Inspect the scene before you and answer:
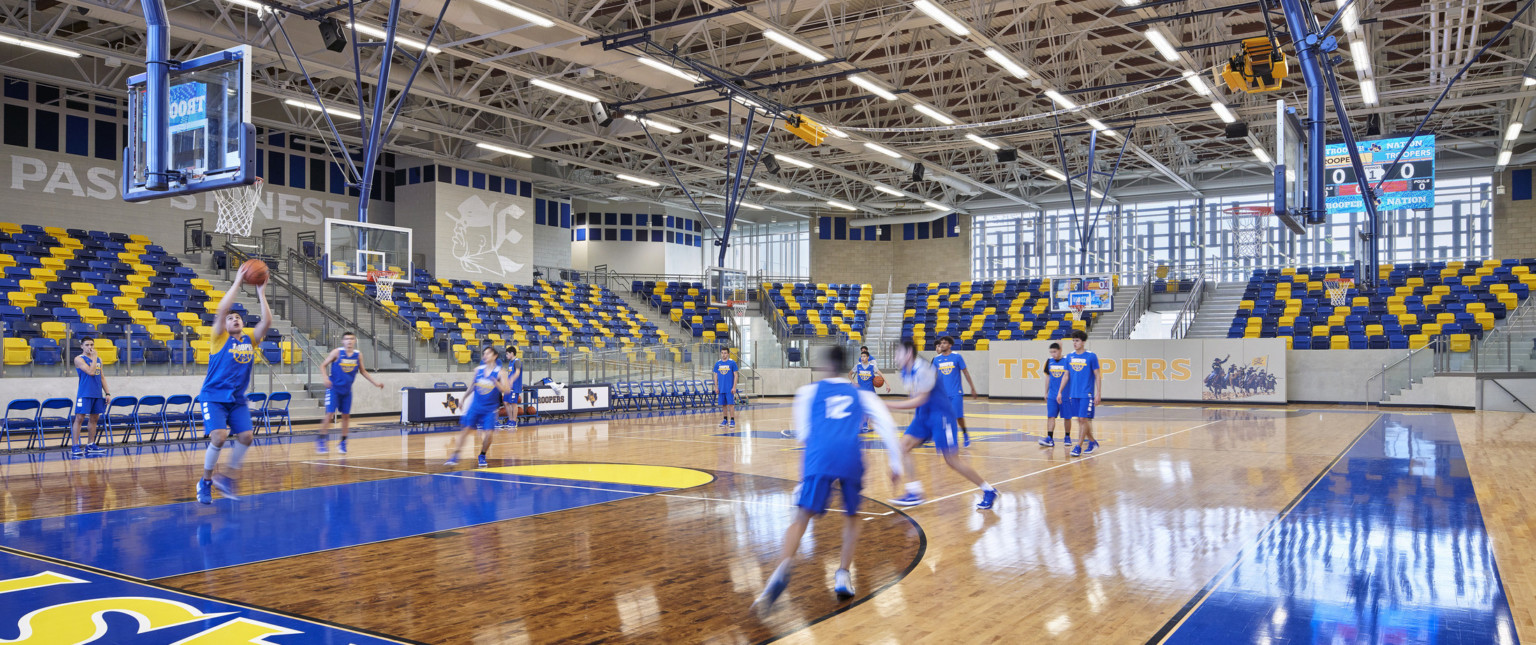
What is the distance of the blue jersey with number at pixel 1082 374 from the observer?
12695 millimetres

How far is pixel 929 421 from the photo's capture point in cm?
847

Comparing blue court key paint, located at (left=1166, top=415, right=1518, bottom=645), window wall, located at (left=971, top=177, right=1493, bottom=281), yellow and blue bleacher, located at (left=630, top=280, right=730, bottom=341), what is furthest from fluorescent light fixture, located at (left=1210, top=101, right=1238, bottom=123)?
yellow and blue bleacher, located at (left=630, top=280, right=730, bottom=341)

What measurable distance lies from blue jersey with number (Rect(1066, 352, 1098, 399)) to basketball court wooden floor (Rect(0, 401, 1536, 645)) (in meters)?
0.95

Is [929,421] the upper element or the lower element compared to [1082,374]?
lower

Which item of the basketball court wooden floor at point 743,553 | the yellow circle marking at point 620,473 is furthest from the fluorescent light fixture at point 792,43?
the yellow circle marking at point 620,473

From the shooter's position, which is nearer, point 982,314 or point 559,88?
point 559,88

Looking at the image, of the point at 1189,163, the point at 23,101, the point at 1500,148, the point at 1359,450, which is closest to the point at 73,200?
the point at 23,101

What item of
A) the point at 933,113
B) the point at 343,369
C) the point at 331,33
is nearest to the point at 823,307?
the point at 933,113

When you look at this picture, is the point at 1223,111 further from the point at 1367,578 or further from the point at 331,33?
the point at 1367,578

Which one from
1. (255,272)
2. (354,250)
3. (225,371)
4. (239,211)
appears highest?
(239,211)

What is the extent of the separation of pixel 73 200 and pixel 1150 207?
115 ft

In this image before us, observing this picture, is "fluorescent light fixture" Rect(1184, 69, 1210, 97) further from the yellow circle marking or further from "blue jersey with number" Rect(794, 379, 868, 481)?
"blue jersey with number" Rect(794, 379, 868, 481)

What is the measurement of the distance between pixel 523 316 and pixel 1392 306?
83.6 feet

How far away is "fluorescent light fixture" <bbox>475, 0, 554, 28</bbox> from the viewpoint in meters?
15.8
